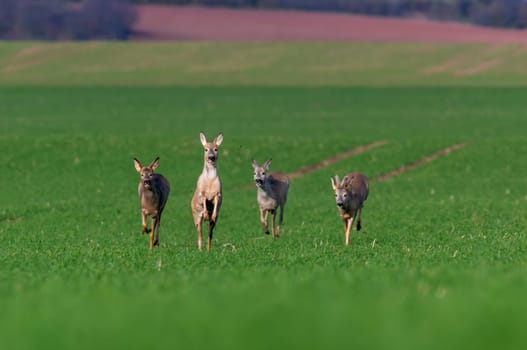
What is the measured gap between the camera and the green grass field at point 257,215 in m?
9.64

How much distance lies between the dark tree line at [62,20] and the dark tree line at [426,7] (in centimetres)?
836

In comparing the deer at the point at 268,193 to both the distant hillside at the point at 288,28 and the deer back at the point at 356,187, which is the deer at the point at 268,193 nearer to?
the deer back at the point at 356,187

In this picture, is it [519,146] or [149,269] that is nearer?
[149,269]

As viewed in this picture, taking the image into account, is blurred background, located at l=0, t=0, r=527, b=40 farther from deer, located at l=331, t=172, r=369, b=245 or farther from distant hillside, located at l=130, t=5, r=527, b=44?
deer, located at l=331, t=172, r=369, b=245

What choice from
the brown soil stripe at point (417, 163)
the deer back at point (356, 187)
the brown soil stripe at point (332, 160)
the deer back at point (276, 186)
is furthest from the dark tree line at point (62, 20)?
the deer back at point (356, 187)

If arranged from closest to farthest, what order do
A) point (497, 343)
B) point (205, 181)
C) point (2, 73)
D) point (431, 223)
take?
1. point (497, 343)
2. point (205, 181)
3. point (431, 223)
4. point (2, 73)

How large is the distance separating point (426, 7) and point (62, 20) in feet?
180

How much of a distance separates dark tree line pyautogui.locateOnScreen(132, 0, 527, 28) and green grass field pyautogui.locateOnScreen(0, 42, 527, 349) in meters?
41.6

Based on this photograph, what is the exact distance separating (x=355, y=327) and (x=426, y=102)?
7406 centimetres

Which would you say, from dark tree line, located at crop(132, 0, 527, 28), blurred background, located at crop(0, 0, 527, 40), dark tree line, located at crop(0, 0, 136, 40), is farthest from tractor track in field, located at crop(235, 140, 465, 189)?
dark tree line, located at crop(132, 0, 527, 28)

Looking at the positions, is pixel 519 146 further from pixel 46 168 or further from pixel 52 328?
pixel 52 328

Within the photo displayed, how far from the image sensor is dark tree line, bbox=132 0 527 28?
149750 millimetres

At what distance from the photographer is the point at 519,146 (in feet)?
167

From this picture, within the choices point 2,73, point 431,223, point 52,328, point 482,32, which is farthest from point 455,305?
point 482,32
